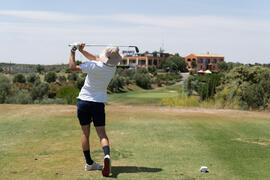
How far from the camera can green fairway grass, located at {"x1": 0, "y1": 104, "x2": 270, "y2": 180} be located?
20.6 ft

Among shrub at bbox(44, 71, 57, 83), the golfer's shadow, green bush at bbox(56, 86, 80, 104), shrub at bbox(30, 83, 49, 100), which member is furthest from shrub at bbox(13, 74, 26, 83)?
the golfer's shadow

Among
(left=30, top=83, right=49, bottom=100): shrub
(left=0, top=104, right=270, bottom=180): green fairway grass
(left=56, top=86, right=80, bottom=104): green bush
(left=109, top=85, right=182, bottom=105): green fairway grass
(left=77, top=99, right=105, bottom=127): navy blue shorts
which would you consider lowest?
(left=109, top=85, right=182, bottom=105): green fairway grass

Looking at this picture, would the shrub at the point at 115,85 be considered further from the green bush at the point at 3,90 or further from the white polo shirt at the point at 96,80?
the white polo shirt at the point at 96,80

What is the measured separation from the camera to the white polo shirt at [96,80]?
19.8 feet

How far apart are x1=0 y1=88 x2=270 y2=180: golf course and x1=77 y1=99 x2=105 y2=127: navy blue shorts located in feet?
2.79

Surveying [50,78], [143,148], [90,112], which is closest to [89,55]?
[90,112]

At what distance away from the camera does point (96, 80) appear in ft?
20.1

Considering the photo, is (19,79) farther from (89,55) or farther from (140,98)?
(89,55)

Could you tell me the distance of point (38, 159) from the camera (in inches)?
284

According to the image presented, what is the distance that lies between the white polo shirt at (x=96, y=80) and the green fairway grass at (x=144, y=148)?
1247 mm

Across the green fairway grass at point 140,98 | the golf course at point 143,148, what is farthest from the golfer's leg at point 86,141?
the green fairway grass at point 140,98

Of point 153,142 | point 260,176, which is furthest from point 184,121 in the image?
point 260,176

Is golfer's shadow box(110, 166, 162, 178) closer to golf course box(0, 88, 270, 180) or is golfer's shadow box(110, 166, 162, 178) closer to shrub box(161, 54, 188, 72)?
golf course box(0, 88, 270, 180)

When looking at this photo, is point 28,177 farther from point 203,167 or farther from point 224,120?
point 224,120
